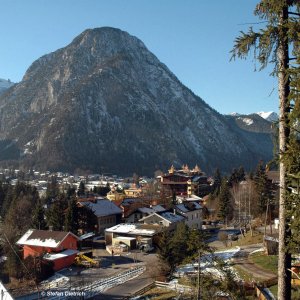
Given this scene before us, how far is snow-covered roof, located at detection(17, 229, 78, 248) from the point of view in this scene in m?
42.2

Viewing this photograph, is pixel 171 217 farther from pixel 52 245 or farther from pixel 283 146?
pixel 283 146

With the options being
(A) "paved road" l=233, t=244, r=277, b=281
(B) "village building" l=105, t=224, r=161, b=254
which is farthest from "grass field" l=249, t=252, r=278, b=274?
(B) "village building" l=105, t=224, r=161, b=254

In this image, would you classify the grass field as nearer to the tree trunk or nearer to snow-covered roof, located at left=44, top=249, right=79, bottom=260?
snow-covered roof, located at left=44, top=249, right=79, bottom=260

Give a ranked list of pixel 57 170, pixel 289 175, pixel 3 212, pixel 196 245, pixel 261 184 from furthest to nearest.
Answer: pixel 57 170, pixel 3 212, pixel 261 184, pixel 196 245, pixel 289 175

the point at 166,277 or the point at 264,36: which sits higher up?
the point at 264,36

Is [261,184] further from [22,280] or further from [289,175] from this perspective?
[289,175]

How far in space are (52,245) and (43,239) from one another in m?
1.96

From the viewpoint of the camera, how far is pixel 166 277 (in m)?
31.5

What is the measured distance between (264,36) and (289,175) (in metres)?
2.66

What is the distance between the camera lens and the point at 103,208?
59500 mm

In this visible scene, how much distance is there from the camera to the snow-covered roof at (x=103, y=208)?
56938 millimetres

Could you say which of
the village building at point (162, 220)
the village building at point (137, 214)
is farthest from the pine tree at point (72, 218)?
the village building at point (137, 214)

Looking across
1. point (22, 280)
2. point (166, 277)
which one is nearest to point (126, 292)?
point (166, 277)
